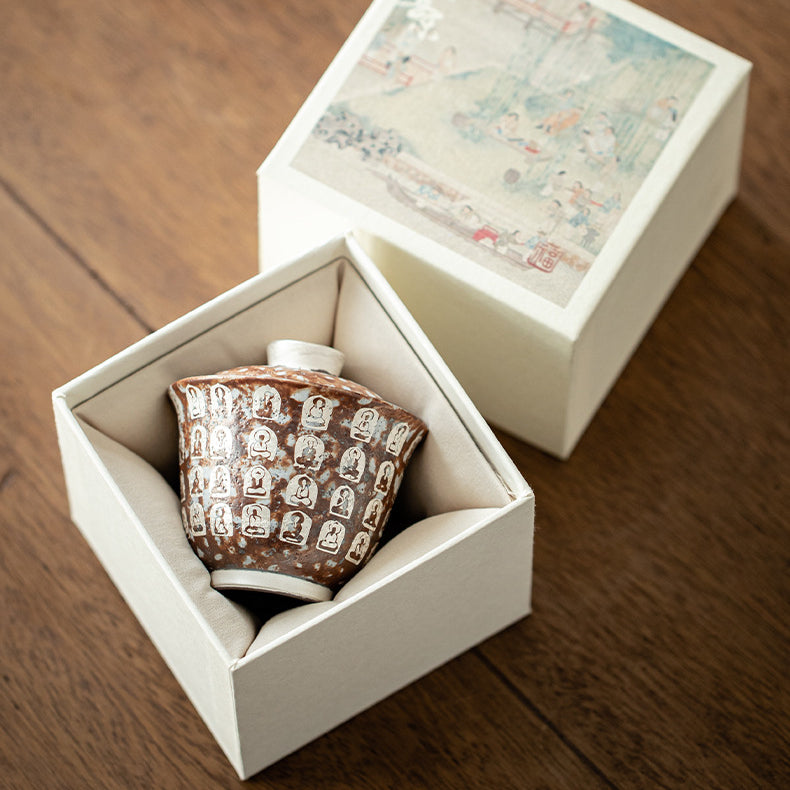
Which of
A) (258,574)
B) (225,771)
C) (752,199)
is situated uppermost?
(752,199)

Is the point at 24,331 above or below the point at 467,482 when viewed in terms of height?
below

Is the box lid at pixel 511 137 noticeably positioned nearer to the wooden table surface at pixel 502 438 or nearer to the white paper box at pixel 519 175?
the white paper box at pixel 519 175

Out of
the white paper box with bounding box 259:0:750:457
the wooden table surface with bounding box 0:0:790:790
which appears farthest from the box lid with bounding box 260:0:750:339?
the wooden table surface with bounding box 0:0:790:790

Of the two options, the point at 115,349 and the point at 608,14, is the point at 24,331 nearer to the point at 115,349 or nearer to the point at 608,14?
the point at 115,349

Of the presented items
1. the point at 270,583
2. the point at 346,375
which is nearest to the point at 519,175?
the point at 346,375

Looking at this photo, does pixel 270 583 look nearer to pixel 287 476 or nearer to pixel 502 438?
pixel 287 476

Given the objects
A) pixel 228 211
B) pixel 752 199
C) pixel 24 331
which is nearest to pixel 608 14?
pixel 752 199
